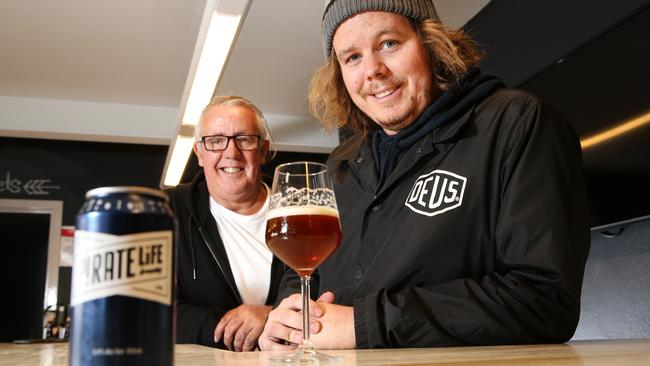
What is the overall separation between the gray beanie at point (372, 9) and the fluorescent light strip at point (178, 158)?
3.54 m

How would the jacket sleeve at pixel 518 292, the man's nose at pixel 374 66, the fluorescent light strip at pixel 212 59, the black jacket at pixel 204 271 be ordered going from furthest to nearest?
the fluorescent light strip at pixel 212 59, the black jacket at pixel 204 271, the man's nose at pixel 374 66, the jacket sleeve at pixel 518 292

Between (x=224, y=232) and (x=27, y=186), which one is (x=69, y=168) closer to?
(x=27, y=186)

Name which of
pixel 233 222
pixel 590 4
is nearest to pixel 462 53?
pixel 233 222

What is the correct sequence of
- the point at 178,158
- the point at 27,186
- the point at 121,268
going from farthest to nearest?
the point at 27,186 < the point at 178,158 < the point at 121,268

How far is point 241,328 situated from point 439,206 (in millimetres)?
911

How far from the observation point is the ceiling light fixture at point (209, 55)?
2.82 m

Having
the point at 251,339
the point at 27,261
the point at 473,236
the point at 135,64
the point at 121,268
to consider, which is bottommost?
the point at 251,339

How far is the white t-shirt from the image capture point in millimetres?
2270

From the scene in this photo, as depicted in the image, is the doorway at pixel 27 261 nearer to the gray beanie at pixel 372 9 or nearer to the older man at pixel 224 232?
the older man at pixel 224 232

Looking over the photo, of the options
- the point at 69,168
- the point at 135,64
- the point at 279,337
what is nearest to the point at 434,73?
the point at 279,337

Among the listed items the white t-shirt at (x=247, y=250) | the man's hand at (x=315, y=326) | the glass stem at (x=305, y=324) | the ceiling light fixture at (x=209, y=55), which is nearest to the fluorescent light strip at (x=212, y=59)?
the ceiling light fixture at (x=209, y=55)

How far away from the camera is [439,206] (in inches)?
52.5

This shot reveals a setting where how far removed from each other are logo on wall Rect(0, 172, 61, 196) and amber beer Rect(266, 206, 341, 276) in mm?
6255

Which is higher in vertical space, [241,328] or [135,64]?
[135,64]
